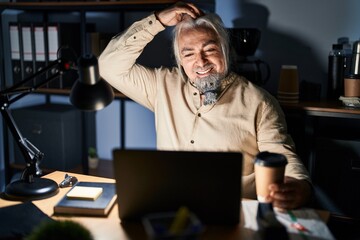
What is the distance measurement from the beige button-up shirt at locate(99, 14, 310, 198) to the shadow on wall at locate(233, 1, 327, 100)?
60 cm

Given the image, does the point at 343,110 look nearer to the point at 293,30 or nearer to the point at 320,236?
the point at 293,30

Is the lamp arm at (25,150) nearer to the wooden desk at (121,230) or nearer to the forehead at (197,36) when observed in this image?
the wooden desk at (121,230)

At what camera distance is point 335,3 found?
7.23 ft

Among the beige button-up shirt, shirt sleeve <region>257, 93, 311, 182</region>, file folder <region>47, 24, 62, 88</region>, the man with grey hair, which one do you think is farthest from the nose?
file folder <region>47, 24, 62, 88</region>

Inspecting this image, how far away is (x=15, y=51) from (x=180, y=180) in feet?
6.28

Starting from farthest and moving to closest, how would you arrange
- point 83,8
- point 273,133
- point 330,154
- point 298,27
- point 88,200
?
point 83,8
point 298,27
point 330,154
point 273,133
point 88,200

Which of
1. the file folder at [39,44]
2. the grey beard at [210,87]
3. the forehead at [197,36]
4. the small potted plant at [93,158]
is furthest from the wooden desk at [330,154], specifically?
the file folder at [39,44]

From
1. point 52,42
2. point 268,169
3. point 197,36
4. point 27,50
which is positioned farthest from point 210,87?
point 27,50

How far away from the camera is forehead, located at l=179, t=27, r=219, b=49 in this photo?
1.77 meters

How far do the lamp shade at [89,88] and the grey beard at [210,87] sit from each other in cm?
66

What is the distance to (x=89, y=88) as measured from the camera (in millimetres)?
1179

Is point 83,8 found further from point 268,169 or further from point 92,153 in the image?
point 268,169

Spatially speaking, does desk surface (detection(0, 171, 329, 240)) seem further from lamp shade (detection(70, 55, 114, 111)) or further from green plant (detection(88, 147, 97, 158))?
green plant (detection(88, 147, 97, 158))

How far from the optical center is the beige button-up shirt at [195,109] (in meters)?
1.69
